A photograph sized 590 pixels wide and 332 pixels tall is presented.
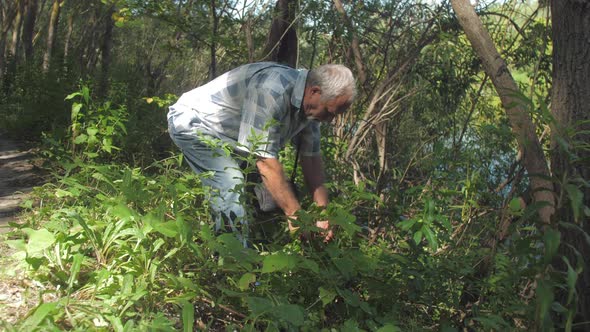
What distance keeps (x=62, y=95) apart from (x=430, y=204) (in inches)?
252

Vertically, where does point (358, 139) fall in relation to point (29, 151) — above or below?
above

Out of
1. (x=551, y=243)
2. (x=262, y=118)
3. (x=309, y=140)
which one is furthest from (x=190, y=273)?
(x=551, y=243)

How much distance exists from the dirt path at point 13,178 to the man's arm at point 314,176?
7.36ft

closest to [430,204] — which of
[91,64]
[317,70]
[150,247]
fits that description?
[317,70]

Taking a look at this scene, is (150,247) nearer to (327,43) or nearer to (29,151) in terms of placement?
(327,43)

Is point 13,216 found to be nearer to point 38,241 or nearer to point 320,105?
point 38,241

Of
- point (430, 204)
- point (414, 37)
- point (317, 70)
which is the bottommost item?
point (430, 204)

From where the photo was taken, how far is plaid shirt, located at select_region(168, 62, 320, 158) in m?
3.80

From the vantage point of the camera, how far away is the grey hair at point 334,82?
12.4ft

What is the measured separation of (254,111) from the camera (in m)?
3.83

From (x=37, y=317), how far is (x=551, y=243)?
2184 mm

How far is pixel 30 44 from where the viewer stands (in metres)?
14.0

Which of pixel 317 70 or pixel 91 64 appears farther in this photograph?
pixel 91 64

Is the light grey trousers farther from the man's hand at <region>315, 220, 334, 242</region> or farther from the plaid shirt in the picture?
the man's hand at <region>315, 220, 334, 242</region>
